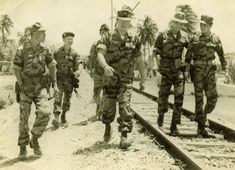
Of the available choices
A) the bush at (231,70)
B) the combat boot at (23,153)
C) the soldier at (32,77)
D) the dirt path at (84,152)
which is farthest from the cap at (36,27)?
the bush at (231,70)

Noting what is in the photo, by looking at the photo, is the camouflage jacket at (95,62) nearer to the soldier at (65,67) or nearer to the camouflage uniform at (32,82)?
the soldier at (65,67)

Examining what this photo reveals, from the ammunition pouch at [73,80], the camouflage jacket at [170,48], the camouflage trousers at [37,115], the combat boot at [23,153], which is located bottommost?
the combat boot at [23,153]

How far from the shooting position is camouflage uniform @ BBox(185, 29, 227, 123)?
23.9 ft

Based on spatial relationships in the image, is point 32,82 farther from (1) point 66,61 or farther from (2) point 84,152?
(1) point 66,61

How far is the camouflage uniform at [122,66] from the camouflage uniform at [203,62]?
3.96 ft

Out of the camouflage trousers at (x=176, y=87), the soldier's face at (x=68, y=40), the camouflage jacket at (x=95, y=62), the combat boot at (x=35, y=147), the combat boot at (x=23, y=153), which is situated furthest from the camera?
the camouflage jacket at (x=95, y=62)

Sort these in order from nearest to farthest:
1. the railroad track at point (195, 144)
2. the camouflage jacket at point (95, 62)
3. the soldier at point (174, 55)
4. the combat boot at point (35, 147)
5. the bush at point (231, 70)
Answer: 1. the railroad track at point (195, 144)
2. the combat boot at point (35, 147)
3. the soldier at point (174, 55)
4. the camouflage jacket at point (95, 62)
5. the bush at point (231, 70)

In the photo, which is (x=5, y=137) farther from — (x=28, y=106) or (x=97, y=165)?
(x=97, y=165)

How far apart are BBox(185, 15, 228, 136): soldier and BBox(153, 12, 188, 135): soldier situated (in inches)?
7.1

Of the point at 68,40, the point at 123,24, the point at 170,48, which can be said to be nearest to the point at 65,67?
the point at 68,40

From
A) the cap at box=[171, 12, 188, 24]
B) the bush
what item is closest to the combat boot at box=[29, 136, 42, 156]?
the cap at box=[171, 12, 188, 24]

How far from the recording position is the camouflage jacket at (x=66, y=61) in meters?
8.59

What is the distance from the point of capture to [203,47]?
7277mm

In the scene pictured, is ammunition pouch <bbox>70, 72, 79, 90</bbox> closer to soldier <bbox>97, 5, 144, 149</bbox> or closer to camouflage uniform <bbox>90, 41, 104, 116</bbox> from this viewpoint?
camouflage uniform <bbox>90, 41, 104, 116</bbox>
